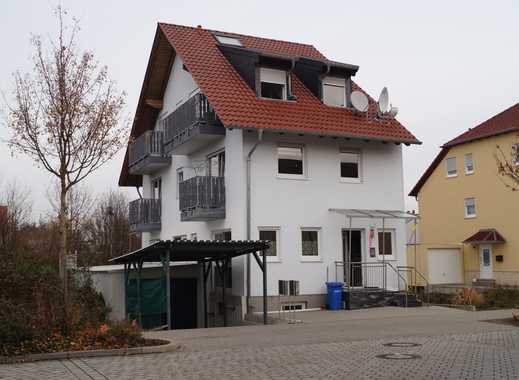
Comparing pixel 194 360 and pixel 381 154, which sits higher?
pixel 381 154

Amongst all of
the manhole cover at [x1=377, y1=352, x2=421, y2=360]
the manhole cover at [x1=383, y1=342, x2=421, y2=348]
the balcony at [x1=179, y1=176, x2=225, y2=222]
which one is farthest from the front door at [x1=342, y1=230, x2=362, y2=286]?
the manhole cover at [x1=377, y1=352, x2=421, y2=360]

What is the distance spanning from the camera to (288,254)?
22891 millimetres

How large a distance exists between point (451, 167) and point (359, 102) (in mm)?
18592

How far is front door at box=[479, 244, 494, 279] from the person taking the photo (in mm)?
37469

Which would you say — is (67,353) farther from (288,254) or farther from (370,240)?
(370,240)

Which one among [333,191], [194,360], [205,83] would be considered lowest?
[194,360]

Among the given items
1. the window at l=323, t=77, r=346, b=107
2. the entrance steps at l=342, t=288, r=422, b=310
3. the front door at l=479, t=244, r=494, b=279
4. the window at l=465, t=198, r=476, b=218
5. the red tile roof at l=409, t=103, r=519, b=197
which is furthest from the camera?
the window at l=465, t=198, r=476, b=218

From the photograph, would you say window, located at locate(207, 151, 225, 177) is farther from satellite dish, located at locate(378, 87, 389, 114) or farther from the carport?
satellite dish, located at locate(378, 87, 389, 114)

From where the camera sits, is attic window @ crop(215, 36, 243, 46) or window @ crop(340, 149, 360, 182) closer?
window @ crop(340, 149, 360, 182)

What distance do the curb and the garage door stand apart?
26.1 metres

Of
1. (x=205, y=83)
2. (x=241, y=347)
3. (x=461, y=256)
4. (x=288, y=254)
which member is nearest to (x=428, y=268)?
(x=461, y=256)

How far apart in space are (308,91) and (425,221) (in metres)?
20.8

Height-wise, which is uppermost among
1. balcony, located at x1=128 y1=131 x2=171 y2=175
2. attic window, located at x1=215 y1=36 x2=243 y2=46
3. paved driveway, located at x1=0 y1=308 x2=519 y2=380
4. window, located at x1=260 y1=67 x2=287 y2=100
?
attic window, located at x1=215 y1=36 x2=243 y2=46

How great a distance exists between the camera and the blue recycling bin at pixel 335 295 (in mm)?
22500
